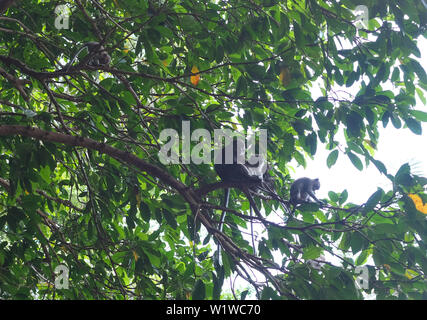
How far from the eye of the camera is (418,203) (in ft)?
7.54

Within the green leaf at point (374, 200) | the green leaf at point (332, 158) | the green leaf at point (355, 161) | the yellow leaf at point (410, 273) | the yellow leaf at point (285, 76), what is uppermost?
the yellow leaf at point (285, 76)

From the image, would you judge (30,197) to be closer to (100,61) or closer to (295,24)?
(100,61)

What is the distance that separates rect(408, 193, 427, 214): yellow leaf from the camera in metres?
2.26

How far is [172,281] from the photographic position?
297cm

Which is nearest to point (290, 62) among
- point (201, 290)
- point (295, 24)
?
point (295, 24)

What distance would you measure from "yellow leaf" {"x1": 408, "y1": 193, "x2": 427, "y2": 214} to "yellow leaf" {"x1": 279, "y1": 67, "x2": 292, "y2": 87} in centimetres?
100

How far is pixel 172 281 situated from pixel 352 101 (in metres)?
1.70

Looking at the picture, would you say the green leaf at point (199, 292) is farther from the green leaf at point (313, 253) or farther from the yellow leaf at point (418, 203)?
the yellow leaf at point (418, 203)

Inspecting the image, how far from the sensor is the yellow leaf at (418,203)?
A: 2.26 m

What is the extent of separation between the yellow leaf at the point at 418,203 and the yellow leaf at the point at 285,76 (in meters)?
1.00

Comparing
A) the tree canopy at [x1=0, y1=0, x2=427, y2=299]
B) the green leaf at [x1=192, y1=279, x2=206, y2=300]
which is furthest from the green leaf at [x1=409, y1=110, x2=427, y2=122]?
the green leaf at [x1=192, y1=279, x2=206, y2=300]

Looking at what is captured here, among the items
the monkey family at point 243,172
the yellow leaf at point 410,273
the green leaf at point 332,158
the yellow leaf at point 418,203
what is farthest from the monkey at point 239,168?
the yellow leaf at point 410,273

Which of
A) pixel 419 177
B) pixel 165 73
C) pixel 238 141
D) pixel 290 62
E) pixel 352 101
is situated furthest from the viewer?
pixel 165 73

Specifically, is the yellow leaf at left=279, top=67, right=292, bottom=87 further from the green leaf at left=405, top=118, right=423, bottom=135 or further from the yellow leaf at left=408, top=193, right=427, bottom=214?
A: the yellow leaf at left=408, top=193, right=427, bottom=214
